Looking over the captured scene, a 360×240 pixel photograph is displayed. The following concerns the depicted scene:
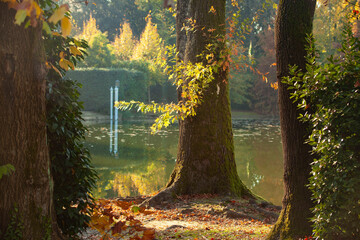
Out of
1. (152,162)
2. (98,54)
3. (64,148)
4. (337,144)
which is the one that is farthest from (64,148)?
(98,54)

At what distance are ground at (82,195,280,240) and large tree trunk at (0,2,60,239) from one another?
1.13m

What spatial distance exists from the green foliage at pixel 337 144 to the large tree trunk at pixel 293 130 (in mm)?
424

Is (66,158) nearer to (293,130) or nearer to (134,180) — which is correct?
(293,130)

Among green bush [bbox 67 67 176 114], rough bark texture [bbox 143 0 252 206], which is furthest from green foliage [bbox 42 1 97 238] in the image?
green bush [bbox 67 67 176 114]

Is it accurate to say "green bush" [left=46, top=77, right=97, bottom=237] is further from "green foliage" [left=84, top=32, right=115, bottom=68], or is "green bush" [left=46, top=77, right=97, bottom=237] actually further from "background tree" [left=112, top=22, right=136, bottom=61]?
"background tree" [left=112, top=22, right=136, bottom=61]

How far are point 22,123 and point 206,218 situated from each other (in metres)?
3.97

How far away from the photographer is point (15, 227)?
3.61 metres

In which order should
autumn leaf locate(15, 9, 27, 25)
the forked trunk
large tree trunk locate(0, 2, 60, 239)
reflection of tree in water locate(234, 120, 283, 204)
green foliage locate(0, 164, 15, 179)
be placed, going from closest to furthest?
autumn leaf locate(15, 9, 27, 25), green foliage locate(0, 164, 15, 179), large tree trunk locate(0, 2, 60, 239), the forked trunk, reflection of tree in water locate(234, 120, 283, 204)

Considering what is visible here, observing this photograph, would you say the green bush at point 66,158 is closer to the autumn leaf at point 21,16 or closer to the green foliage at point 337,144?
the autumn leaf at point 21,16

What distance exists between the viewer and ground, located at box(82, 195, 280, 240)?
5.36 m

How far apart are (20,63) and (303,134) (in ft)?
9.15

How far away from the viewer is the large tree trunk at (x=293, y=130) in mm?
4422

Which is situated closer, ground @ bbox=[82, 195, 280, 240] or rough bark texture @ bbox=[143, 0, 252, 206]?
ground @ bbox=[82, 195, 280, 240]

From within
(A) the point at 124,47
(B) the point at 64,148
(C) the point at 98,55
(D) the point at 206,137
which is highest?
(A) the point at 124,47
